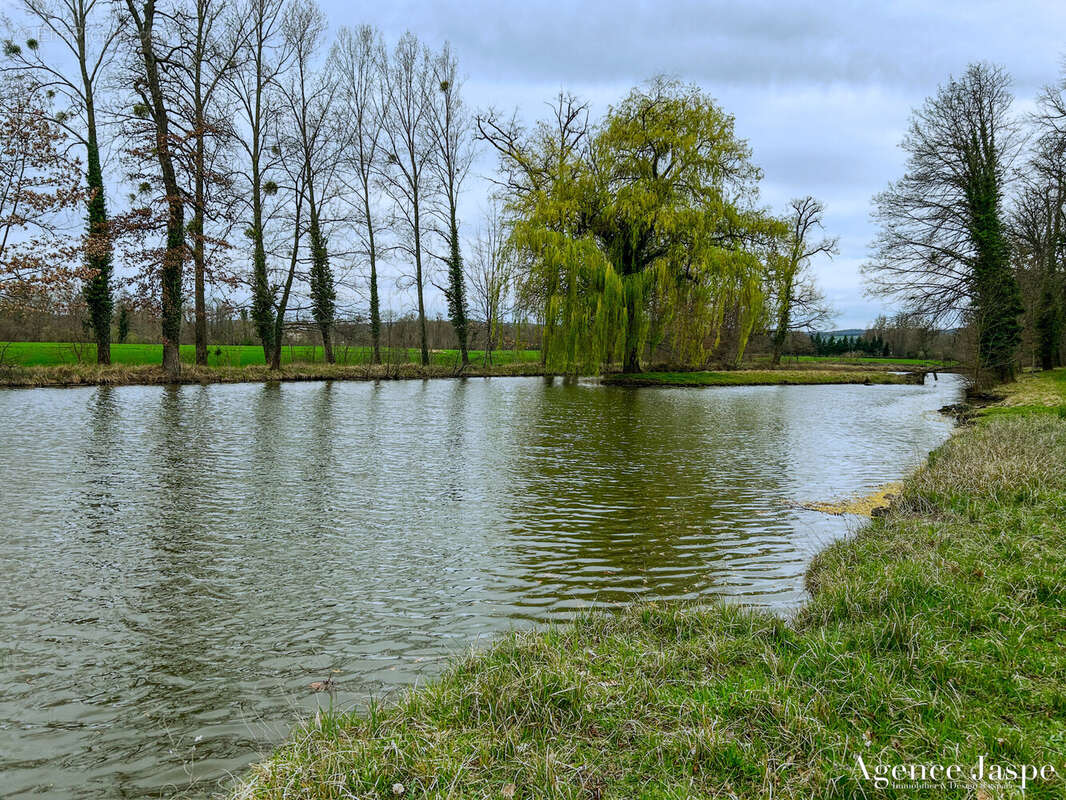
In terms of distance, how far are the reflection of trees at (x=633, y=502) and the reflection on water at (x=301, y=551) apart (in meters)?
0.04

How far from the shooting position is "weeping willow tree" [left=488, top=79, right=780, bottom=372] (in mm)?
21578

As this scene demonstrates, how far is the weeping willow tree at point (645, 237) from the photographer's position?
21.6 m

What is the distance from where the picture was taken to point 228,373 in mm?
22594

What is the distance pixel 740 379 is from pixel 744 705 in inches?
1087

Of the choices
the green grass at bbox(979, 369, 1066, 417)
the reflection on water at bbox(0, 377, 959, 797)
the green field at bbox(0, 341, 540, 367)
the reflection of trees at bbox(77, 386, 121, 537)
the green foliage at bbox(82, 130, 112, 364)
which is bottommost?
the reflection on water at bbox(0, 377, 959, 797)

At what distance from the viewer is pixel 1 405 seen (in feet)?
45.9

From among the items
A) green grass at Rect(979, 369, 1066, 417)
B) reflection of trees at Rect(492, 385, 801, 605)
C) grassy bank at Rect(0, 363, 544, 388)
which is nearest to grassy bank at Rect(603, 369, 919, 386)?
grassy bank at Rect(0, 363, 544, 388)

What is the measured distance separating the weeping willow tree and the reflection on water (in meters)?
9.52

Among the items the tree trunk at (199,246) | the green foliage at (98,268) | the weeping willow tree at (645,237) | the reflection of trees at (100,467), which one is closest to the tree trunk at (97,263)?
the green foliage at (98,268)

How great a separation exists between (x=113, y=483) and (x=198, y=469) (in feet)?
3.59

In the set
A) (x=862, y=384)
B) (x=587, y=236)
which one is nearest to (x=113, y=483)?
(x=587, y=236)

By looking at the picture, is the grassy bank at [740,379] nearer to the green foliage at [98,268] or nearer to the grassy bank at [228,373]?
the grassy bank at [228,373]

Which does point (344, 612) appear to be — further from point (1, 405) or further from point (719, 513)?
point (1, 405)

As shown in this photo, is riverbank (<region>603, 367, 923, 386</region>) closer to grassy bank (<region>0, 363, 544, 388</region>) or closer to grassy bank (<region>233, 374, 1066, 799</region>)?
grassy bank (<region>0, 363, 544, 388</region>)
